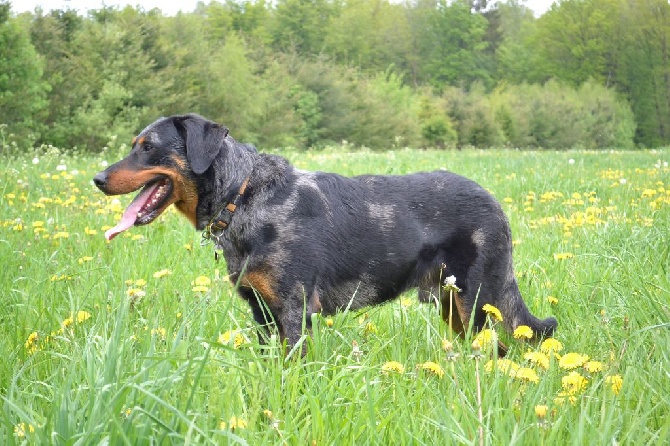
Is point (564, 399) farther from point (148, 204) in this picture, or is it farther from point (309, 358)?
point (148, 204)

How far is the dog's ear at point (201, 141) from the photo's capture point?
3.34 metres

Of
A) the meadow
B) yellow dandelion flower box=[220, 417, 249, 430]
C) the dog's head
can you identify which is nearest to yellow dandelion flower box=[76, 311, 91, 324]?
the meadow

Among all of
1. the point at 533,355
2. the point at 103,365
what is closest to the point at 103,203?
the point at 103,365

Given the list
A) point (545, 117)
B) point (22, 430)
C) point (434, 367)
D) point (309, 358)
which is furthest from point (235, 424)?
point (545, 117)

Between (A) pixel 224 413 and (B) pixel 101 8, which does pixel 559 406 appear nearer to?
(A) pixel 224 413

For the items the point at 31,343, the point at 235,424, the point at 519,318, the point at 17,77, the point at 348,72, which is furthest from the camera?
the point at 348,72

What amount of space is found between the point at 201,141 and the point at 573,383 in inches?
88.1

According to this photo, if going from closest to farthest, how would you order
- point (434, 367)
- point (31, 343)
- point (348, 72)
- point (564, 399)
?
point (564, 399), point (434, 367), point (31, 343), point (348, 72)

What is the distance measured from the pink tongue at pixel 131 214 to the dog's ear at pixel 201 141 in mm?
317

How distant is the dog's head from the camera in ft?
11.0

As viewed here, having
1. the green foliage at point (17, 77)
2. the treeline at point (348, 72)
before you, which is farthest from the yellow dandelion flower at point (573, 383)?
the green foliage at point (17, 77)

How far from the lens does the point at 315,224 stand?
11.1 ft

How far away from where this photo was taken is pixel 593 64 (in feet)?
214

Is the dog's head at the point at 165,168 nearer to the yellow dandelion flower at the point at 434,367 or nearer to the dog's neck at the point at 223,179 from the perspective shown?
the dog's neck at the point at 223,179
